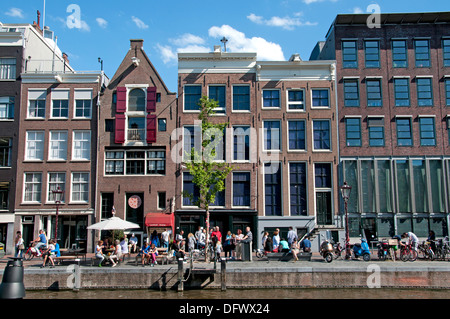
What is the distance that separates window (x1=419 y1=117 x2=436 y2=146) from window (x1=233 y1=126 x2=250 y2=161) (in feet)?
41.6

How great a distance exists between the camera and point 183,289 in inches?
741

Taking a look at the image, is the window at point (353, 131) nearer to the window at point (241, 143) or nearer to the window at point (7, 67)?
the window at point (241, 143)

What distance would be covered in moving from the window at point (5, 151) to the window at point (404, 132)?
2841cm

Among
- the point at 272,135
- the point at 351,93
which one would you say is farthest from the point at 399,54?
the point at 272,135

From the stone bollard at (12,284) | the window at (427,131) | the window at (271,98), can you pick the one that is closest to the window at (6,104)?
the window at (271,98)

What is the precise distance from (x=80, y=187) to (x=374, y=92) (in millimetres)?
22679

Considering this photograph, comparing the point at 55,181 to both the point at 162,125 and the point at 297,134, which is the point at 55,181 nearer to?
the point at 162,125

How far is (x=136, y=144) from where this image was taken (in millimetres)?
30922

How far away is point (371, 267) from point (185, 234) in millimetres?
14655

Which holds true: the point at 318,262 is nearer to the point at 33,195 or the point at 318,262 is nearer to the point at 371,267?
the point at 371,267

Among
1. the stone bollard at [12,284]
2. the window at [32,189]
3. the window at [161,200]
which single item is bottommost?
the stone bollard at [12,284]

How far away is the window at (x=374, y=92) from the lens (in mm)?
31562

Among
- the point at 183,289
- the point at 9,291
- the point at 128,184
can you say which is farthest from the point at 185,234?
the point at 9,291

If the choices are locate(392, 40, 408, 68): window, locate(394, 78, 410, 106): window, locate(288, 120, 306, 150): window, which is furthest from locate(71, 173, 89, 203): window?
locate(392, 40, 408, 68): window
